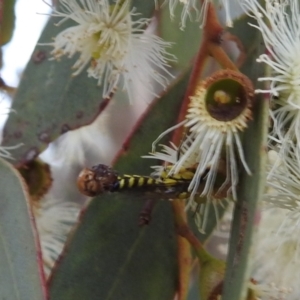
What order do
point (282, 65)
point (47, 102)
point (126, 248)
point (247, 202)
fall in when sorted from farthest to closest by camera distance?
point (47, 102)
point (126, 248)
point (282, 65)
point (247, 202)

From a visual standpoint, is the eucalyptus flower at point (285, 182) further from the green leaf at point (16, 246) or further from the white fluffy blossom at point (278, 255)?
the green leaf at point (16, 246)

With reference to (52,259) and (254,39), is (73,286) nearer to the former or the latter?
(52,259)

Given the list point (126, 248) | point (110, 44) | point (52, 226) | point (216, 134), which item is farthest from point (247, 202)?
point (52, 226)

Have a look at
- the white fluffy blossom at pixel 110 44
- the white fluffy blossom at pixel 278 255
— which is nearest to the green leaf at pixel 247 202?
the white fluffy blossom at pixel 278 255

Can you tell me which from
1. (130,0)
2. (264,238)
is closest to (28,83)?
(130,0)

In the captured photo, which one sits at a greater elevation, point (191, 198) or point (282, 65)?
point (282, 65)

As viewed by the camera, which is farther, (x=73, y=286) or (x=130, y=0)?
(x=130, y=0)

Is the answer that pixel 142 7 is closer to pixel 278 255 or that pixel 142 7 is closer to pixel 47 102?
pixel 47 102

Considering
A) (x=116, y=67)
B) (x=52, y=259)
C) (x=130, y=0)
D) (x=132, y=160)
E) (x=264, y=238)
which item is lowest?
(x=52, y=259)

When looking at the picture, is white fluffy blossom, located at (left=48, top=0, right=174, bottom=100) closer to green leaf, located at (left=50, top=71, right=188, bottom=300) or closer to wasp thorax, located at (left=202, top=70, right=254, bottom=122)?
green leaf, located at (left=50, top=71, right=188, bottom=300)
